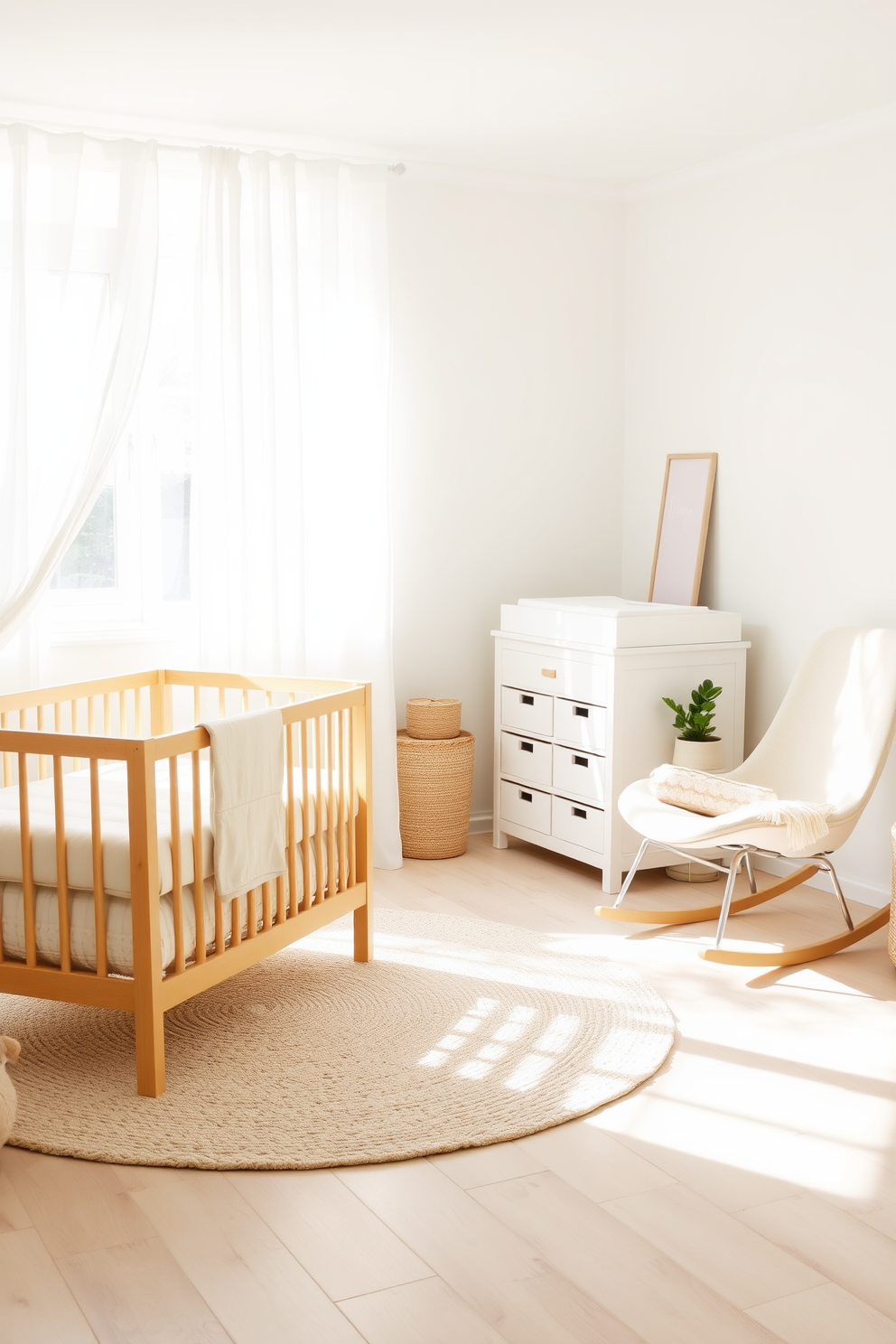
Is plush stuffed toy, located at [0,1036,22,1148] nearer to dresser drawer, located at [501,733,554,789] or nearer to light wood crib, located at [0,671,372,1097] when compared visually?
light wood crib, located at [0,671,372,1097]

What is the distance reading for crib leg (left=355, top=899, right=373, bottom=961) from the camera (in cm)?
315

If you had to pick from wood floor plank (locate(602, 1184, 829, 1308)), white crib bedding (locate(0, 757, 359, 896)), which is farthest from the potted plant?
wood floor plank (locate(602, 1184, 829, 1308))

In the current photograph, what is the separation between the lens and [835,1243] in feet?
6.22

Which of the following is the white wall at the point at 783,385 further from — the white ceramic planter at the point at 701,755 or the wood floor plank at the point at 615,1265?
the wood floor plank at the point at 615,1265

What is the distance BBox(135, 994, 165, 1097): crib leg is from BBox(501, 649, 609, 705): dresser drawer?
184 cm

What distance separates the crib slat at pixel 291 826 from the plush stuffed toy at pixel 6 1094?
70 centimetres

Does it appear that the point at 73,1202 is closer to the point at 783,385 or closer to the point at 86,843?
the point at 86,843

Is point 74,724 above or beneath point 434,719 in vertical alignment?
above

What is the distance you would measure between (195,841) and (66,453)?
157 cm

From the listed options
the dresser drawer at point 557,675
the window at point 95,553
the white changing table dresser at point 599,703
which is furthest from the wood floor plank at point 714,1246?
the window at point 95,553

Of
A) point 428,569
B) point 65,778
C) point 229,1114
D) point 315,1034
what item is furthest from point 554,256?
point 229,1114

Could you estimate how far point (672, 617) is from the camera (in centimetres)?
381

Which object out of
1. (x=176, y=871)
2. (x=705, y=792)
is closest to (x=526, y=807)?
(x=705, y=792)

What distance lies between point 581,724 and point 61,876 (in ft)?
6.24
